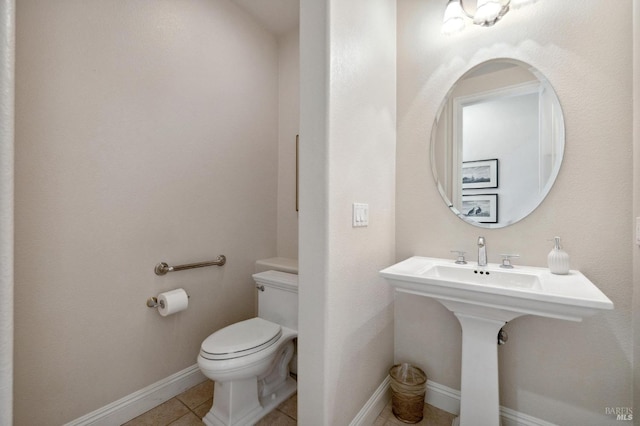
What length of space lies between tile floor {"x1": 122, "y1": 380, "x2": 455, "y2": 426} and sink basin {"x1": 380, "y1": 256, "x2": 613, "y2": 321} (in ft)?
2.64

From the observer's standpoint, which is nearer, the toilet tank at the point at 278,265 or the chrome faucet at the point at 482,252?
the chrome faucet at the point at 482,252

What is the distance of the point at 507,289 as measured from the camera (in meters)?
1.05

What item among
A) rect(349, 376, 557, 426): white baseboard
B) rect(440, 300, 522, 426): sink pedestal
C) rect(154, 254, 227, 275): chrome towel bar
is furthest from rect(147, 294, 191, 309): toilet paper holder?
rect(440, 300, 522, 426): sink pedestal

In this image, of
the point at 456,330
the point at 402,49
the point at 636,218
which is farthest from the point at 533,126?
the point at 456,330

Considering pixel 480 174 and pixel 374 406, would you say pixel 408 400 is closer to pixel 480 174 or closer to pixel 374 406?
pixel 374 406

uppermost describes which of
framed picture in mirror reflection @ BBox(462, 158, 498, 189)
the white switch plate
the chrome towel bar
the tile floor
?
framed picture in mirror reflection @ BBox(462, 158, 498, 189)

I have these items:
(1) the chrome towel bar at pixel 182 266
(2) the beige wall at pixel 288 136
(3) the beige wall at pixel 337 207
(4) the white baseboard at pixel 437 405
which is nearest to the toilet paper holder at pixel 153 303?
(1) the chrome towel bar at pixel 182 266

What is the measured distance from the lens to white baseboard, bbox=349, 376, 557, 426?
142cm

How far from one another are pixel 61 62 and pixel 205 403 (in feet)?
6.67

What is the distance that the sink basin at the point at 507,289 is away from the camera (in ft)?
3.18

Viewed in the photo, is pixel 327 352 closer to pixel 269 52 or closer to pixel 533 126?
pixel 533 126

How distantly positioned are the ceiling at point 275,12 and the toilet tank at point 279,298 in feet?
6.94

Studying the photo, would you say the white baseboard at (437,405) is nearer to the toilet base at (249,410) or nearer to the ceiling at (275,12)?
the toilet base at (249,410)

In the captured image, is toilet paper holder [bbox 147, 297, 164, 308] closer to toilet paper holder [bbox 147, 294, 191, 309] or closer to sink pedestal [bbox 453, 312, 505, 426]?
toilet paper holder [bbox 147, 294, 191, 309]
